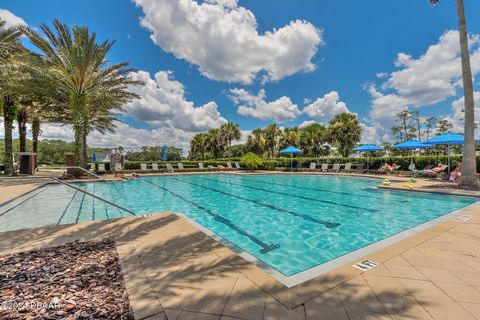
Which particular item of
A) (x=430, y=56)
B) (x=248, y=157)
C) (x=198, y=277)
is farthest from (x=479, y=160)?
(x=198, y=277)

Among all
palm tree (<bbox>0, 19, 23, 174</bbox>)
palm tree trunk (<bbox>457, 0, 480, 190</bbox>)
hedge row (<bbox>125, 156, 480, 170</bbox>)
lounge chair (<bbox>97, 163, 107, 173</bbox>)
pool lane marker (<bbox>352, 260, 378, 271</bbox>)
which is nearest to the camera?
pool lane marker (<bbox>352, 260, 378, 271</bbox>)

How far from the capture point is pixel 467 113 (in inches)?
389

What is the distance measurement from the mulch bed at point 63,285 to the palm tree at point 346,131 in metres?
30.2

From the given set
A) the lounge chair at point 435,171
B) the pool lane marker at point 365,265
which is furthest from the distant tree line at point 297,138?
the pool lane marker at point 365,265

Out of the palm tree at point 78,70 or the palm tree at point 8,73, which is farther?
the palm tree at point 78,70

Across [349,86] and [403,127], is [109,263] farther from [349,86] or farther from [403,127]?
[403,127]

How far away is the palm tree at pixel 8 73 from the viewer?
1188 centimetres

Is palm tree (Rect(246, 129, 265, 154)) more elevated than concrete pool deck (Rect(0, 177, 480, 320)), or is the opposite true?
palm tree (Rect(246, 129, 265, 154))

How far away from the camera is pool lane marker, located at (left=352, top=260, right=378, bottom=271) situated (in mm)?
2842

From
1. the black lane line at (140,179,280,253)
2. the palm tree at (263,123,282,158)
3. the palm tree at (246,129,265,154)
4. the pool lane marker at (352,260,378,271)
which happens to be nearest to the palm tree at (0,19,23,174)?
the black lane line at (140,179,280,253)

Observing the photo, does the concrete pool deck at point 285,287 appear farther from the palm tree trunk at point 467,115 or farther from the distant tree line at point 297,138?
the distant tree line at point 297,138

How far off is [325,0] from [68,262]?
1682 centimetres

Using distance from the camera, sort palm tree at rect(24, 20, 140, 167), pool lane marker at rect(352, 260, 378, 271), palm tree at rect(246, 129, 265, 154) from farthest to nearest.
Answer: palm tree at rect(246, 129, 265, 154) → palm tree at rect(24, 20, 140, 167) → pool lane marker at rect(352, 260, 378, 271)

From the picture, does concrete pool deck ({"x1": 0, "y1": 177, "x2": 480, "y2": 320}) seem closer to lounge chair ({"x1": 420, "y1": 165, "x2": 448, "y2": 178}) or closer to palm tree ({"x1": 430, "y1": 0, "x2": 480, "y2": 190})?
palm tree ({"x1": 430, "y1": 0, "x2": 480, "y2": 190})
